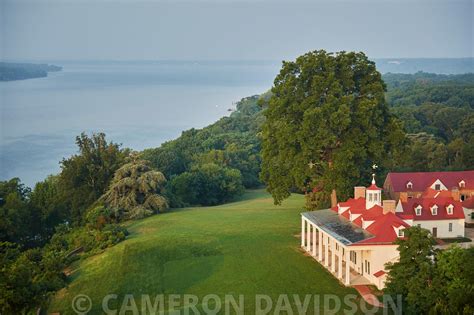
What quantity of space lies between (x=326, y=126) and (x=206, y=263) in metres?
10.1

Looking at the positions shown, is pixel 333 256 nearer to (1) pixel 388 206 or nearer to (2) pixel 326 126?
(1) pixel 388 206

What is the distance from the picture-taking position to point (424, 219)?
3416 cm

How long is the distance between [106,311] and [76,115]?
4219 inches

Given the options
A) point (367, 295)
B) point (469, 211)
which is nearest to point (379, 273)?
point (367, 295)

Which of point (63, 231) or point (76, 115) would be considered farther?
point (76, 115)

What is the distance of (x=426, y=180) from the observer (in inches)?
1633

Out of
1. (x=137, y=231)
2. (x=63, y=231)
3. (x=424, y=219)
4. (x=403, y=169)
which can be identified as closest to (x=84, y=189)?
(x=63, y=231)

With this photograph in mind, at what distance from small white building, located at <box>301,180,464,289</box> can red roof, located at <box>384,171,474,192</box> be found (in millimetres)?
6519

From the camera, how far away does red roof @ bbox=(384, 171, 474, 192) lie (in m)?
41.3

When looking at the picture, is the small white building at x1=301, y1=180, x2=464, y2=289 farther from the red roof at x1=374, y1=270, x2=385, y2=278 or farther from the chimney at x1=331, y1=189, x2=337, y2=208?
the chimney at x1=331, y1=189, x2=337, y2=208

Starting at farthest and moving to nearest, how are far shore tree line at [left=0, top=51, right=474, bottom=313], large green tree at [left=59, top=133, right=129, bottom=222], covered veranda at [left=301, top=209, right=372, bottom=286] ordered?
large green tree at [left=59, top=133, right=129, bottom=222] → far shore tree line at [left=0, top=51, right=474, bottom=313] → covered veranda at [left=301, top=209, right=372, bottom=286]

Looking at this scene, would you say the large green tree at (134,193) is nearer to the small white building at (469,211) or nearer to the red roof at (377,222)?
the red roof at (377,222)

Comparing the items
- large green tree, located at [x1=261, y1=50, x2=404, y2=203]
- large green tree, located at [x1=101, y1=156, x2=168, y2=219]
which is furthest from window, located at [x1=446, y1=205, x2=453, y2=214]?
large green tree, located at [x1=101, y1=156, x2=168, y2=219]

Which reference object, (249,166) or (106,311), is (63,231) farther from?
(249,166)
